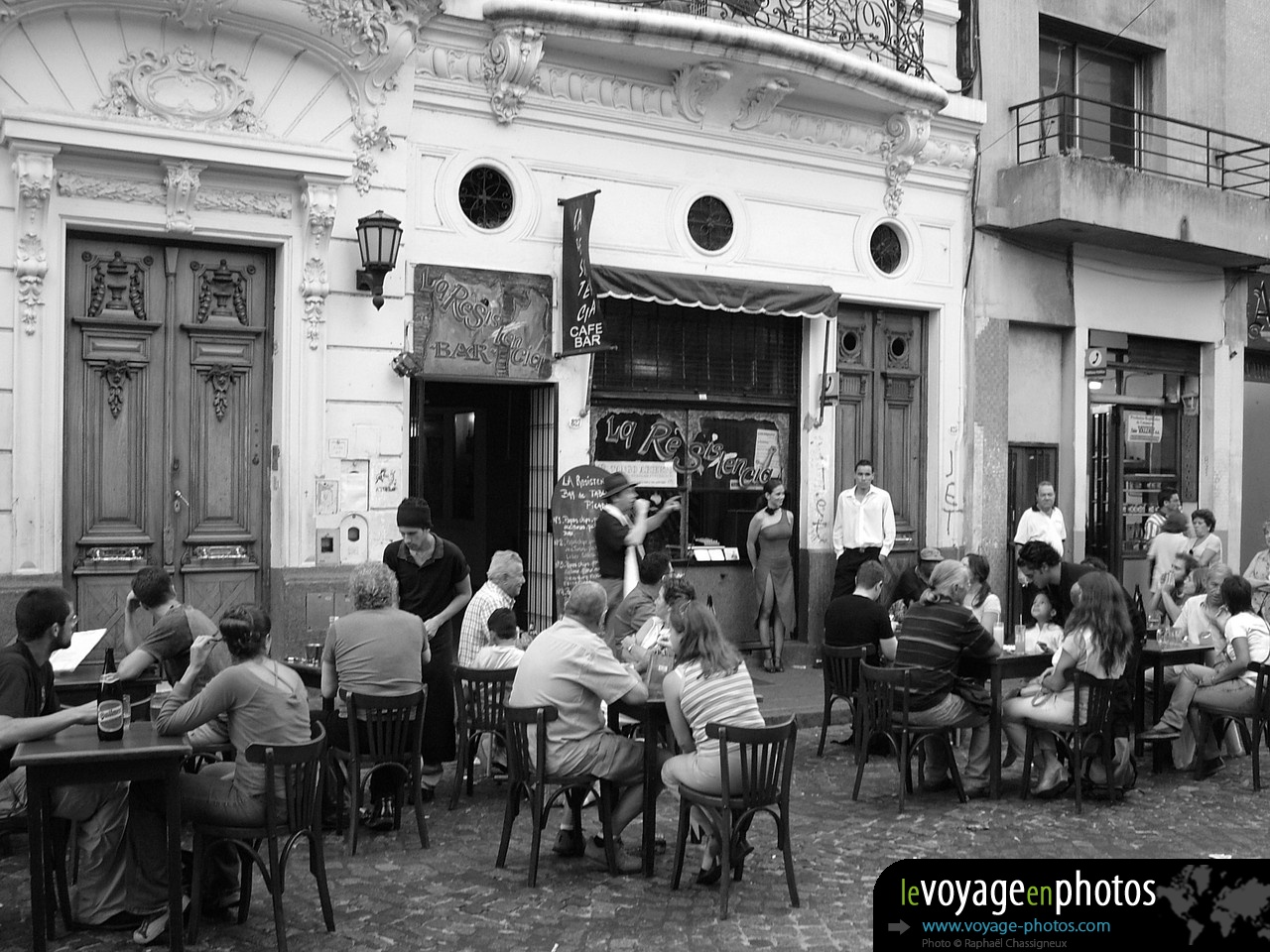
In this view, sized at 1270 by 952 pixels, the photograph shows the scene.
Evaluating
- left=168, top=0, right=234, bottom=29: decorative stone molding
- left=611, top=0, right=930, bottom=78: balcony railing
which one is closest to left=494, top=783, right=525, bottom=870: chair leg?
left=168, top=0, right=234, bottom=29: decorative stone molding

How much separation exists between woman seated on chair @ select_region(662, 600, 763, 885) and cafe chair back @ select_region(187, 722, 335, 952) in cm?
164

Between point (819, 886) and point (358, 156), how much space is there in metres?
6.93

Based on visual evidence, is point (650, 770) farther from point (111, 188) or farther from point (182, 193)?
point (111, 188)

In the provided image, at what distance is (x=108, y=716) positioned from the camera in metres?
5.14

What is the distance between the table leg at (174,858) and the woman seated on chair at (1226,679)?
6358 mm

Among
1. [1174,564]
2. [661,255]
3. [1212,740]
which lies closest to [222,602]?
[661,255]

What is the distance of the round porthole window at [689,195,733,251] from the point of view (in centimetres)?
1231

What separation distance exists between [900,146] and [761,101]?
1777 millimetres

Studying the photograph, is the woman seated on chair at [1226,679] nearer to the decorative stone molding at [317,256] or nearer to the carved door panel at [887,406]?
the carved door panel at [887,406]

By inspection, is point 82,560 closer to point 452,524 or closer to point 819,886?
point 452,524

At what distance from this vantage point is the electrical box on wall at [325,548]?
1029 centimetres

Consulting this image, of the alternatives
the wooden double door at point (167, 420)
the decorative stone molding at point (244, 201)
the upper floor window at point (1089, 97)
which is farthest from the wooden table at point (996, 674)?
the upper floor window at point (1089, 97)

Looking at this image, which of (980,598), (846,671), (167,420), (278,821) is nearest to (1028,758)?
(846,671)

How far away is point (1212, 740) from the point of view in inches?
343
